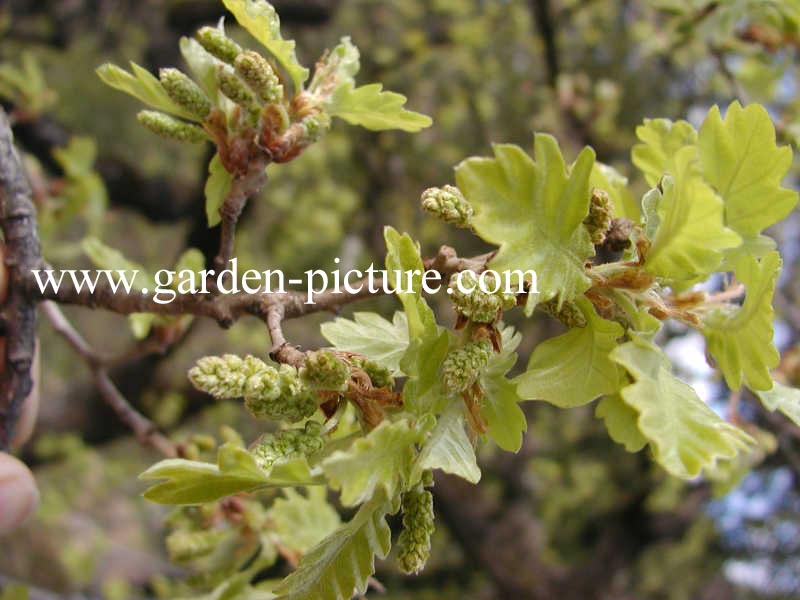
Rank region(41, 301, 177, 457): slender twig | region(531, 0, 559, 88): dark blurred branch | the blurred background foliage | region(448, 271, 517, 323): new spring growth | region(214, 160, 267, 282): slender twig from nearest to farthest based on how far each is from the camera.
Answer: region(448, 271, 517, 323): new spring growth
region(214, 160, 267, 282): slender twig
region(41, 301, 177, 457): slender twig
region(531, 0, 559, 88): dark blurred branch
the blurred background foliage

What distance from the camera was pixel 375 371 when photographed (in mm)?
770

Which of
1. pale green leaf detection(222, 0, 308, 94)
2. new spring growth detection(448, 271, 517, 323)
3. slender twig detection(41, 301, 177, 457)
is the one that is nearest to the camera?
new spring growth detection(448, 271, 517, 323)

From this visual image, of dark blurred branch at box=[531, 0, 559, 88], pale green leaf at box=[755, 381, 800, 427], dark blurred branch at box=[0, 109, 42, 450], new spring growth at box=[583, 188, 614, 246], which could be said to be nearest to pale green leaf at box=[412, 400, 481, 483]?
new spring growth at box=[583, 188, 614, 246]

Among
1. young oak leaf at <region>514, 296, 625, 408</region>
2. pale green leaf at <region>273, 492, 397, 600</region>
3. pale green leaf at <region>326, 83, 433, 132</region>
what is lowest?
pale green leaf at <region>273, 492, 397, 600</region>

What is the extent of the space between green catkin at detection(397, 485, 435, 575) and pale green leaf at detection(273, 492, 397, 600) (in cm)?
2

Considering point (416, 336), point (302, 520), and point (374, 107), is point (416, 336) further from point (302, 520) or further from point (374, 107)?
point (302, 520)

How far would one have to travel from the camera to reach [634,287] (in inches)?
31.2

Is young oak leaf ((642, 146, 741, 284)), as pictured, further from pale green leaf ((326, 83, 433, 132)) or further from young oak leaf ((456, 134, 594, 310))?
pale green leaf ((326, 83, 433, 132))

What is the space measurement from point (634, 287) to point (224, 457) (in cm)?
48

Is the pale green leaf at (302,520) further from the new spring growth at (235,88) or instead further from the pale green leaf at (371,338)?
the new spring growth at (235,88)

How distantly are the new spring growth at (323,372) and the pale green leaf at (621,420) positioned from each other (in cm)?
32

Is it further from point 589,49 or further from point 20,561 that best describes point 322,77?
point 20,561

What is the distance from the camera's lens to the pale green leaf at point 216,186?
3.20 feet

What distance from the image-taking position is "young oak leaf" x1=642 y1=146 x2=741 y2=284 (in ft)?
2.25
